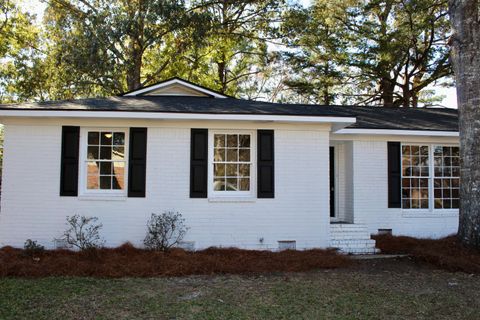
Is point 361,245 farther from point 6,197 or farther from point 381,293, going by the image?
point 6,197

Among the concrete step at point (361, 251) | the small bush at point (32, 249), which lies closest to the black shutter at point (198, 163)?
the small bush at point (32, 249)

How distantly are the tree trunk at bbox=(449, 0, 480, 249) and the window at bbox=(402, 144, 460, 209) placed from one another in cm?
243

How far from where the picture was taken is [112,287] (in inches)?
240

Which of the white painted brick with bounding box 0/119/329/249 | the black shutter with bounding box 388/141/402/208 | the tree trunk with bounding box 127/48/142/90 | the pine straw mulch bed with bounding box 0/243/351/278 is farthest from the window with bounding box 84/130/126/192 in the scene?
the tree trunk with bounding box 127/48/142/90

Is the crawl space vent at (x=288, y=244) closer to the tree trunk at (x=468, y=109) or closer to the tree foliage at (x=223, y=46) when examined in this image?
the tree trunk at (x=468, y=109)

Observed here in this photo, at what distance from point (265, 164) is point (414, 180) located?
4.71 metres

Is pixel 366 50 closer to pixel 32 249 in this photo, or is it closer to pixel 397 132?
pixel 397 132

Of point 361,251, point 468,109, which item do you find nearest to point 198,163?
point 361,251

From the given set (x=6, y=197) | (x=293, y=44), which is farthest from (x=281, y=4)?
(x=6, y=197)

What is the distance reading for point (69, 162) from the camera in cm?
858

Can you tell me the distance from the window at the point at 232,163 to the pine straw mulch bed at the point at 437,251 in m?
3.78

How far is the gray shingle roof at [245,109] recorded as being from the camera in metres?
8.51

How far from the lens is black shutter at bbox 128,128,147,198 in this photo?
8.61 meters

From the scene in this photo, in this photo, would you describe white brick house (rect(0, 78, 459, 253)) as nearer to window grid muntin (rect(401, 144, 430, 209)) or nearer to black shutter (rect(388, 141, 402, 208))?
black shutter (rect(388, 141, 402, 208))
